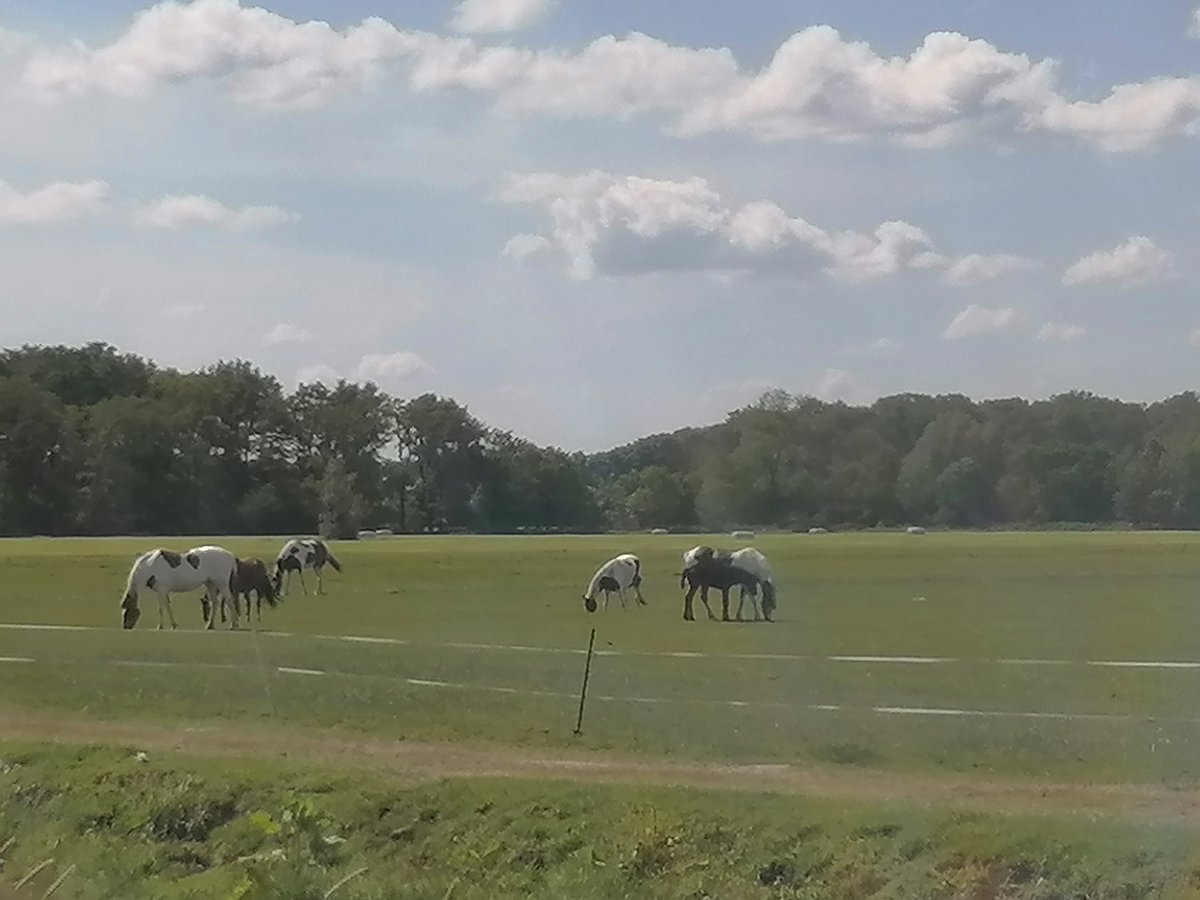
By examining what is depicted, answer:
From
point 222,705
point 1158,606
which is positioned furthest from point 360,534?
point 222,705

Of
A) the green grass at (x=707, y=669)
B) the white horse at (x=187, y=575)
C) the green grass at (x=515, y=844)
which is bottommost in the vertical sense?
the green grass at (x=515, y=844)

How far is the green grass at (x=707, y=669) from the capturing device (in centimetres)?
1844

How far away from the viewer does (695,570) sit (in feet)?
116

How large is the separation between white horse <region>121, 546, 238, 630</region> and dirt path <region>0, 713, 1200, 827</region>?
39.9 ft

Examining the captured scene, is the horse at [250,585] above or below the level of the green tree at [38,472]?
below

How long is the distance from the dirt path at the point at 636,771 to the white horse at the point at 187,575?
12.2 meters

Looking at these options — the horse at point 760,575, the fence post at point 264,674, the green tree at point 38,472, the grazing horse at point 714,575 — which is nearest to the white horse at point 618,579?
the grazing horse at point 714,575

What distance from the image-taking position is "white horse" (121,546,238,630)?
33.9 m

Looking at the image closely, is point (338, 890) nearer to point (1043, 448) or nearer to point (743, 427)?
point (1043, 448)

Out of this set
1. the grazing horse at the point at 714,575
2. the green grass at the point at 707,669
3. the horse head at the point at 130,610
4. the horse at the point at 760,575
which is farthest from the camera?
the horse at the point at 760,575

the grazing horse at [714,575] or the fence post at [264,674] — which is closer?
the fence post at [264,674]

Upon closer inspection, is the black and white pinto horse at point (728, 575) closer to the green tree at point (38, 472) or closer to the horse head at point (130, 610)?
the horse head at point (130, 610)

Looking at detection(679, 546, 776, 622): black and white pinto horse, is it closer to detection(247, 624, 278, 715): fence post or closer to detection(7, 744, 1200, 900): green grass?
detection(247, 624, 278, 715): fence post

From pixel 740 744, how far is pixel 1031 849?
16.4 feet
